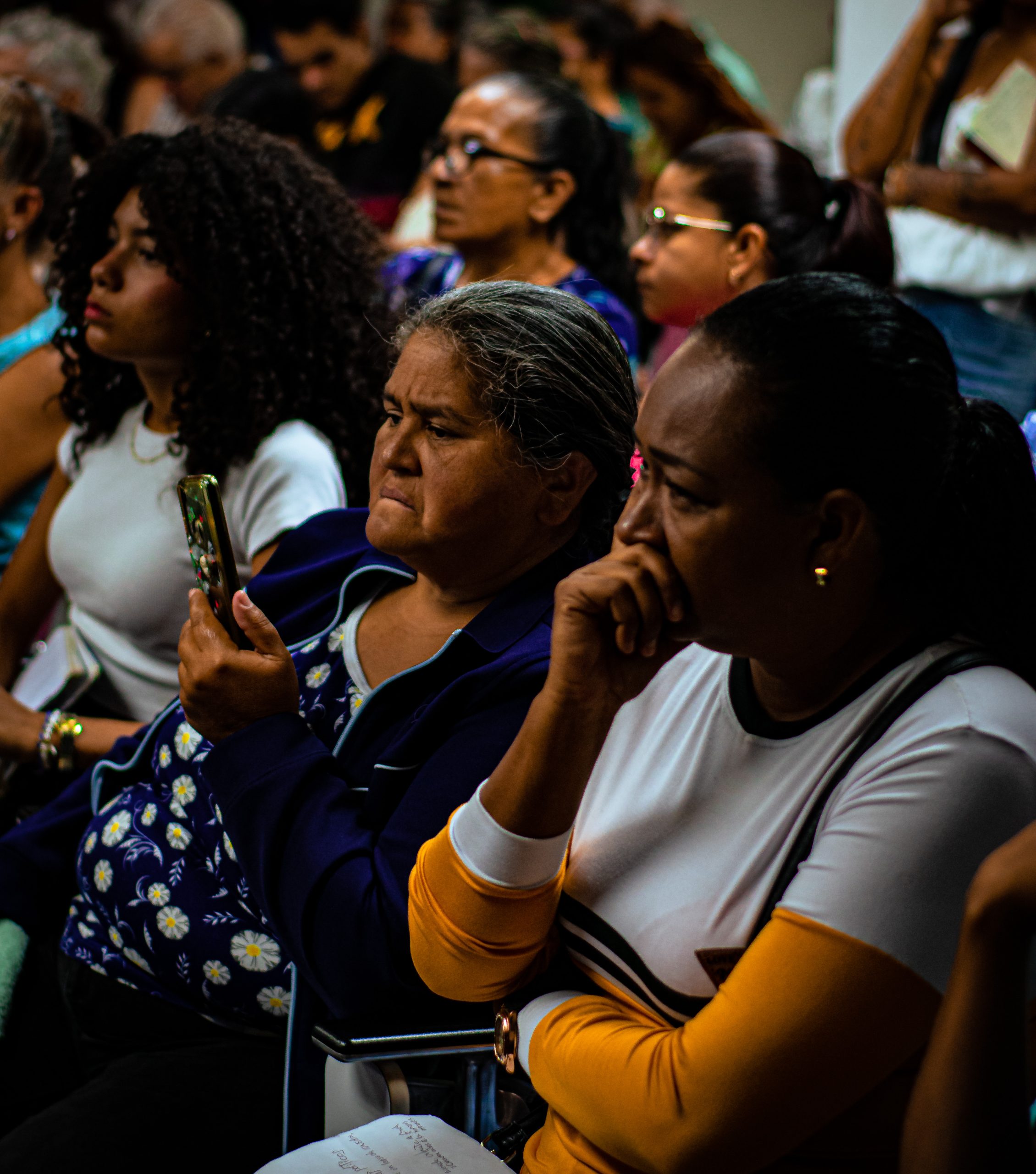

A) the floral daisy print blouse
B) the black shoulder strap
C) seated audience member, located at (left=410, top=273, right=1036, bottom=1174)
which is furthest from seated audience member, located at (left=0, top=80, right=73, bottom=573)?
the black shoulder strap

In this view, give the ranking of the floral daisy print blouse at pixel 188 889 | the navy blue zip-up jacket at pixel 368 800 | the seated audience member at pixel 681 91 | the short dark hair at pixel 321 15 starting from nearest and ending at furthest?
the navy blue zip-up jacket at pixel 368 800, the floral daisy print blouse at pixel 188 889, the seated audience member at pixel 681 91, the short dark hair at pixel 321 15

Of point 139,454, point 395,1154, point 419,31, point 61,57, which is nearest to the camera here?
point 395,1154

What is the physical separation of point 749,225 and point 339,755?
1.62 meters

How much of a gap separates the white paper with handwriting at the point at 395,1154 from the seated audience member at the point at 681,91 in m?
3.44

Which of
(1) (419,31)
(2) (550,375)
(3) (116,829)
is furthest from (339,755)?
(1) (419,31)

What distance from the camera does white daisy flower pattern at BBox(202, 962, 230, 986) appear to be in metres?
1.43

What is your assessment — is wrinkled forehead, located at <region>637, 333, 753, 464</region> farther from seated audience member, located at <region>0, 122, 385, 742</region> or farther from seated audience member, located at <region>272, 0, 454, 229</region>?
seated audience member, located at <region>272, 0, 454, 229</region>

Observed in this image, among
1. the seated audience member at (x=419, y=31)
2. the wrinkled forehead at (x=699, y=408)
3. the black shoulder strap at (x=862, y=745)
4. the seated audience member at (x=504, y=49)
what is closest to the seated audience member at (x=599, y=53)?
the seated audience member at (x=504, y=49)

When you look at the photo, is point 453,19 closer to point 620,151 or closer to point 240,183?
point 620,151

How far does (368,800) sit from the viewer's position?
133 cm

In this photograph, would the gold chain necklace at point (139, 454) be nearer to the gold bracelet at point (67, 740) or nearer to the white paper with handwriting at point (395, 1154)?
the gold bracelet at point (67, 740)

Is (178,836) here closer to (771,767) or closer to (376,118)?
(771,767)

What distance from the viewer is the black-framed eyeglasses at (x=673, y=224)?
255 centimetres

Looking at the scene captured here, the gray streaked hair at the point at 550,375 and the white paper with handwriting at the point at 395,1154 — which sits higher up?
the gray streaked hair at the point at 550,375
